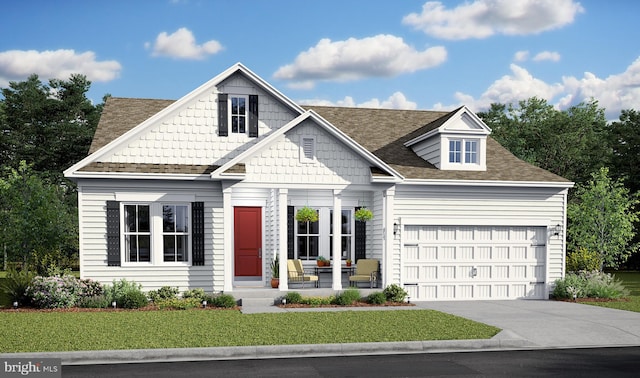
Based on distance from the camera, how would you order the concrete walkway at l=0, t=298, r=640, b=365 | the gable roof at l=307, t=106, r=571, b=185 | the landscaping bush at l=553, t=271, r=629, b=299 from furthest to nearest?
the gable roof at l=307, t=106, r=571, b=185 < the landscaping bush at l=553, t=271, r=629, b=299 < the concrete walkway at l=0, t=298, r=640, b=365

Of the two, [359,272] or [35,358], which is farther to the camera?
[359,272]

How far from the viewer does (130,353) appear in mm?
9711

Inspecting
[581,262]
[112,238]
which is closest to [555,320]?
[581,262]

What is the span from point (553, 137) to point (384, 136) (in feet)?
80.1

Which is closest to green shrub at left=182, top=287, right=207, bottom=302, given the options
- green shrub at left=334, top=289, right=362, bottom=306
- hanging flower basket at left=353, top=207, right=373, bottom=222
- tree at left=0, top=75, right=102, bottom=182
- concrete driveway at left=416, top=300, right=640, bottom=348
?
green shrub at left=334, top=289, right=362, bottom=306

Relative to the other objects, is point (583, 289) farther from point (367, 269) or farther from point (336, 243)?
point (336, 243)

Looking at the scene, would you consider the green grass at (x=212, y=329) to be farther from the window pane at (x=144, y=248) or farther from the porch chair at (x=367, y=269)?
the porch chair at (x=367, y=269)

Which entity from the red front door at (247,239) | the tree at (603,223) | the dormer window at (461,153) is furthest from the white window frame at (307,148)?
the tree at (603,223)

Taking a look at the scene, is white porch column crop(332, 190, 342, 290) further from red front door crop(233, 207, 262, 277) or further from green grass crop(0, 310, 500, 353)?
red front door crop(233, 207, 262, 277)

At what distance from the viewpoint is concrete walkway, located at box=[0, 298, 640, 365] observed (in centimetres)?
976

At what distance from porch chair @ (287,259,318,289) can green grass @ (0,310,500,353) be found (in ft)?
9.58

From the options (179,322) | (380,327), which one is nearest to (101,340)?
(179,322)

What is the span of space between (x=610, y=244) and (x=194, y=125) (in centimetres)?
2159

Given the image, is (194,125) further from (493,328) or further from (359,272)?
(493,328)
